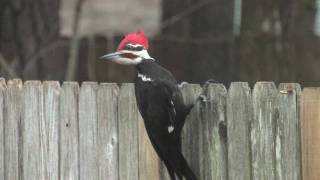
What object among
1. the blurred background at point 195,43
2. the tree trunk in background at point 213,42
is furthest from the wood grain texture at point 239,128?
the tree trunk in background at point 213,42

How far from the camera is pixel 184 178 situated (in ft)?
15.5

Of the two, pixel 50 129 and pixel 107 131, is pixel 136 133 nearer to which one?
pixel 107 131

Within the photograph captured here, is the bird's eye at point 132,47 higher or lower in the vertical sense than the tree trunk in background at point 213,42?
lower

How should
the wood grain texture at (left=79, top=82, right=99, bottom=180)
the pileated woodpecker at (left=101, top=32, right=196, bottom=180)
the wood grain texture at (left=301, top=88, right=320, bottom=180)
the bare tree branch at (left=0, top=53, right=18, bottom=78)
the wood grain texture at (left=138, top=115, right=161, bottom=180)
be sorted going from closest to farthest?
the wood grain texture at (left=301, top=88, right=320, bottom=180) < the pileated woodpecker at (left=101, top=32, right=196, bottom=180) < the wood grain texture at (left=138, top=115, right=161, bottom=180) < the wood grain texture at (left=79, top=82, right=99, bottom=180) < the bare tree branch at (left=0, top=53, right=18, bottom=78)

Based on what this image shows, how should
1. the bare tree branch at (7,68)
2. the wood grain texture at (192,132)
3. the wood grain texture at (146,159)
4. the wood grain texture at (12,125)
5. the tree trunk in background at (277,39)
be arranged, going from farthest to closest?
1. the tree trunk in background at (277,39)
2. the bare tree branch at (7,68)
3. the wood grain texture at (12,125)
4. the wood grain texture at (146,159)
5. the wood grain texture at (192,132)

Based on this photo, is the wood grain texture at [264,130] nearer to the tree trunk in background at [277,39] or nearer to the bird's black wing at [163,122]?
the bird's black wing at [163,122]

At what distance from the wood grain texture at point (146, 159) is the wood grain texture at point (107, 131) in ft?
0.58

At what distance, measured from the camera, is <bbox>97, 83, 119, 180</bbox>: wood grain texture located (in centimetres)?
494

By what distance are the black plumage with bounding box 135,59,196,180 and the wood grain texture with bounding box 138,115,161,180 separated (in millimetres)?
276

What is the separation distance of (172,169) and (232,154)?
0.39 metres

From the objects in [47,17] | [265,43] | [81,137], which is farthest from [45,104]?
[265,43]

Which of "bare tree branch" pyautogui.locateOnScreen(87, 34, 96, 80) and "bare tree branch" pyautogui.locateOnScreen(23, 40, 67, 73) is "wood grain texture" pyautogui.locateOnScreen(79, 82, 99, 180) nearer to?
"bare tree branch" pyautogui.locateOnScreen(23, 40, 67, 73)

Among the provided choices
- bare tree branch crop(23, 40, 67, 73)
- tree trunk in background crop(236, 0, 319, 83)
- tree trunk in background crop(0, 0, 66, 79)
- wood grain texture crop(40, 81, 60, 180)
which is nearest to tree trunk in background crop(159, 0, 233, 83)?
tree trunk in background crop(236, 0, 319, 83)

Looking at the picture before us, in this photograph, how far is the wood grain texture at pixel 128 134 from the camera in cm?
488
